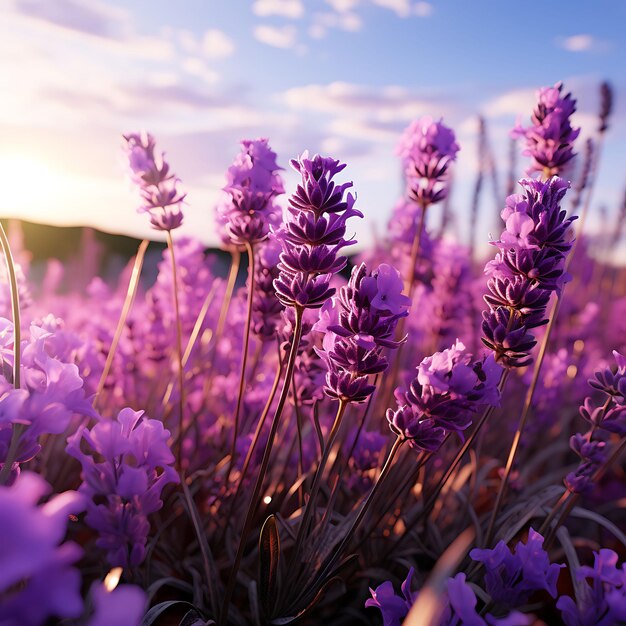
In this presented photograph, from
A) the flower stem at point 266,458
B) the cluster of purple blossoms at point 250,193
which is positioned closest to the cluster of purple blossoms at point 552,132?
the cluster of purple blossoms at point 250,193

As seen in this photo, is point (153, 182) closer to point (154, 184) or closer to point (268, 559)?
point (154, 184)

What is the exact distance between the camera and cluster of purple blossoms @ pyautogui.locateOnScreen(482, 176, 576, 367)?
1.10m

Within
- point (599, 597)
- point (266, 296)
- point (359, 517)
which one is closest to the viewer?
point (599, 597)

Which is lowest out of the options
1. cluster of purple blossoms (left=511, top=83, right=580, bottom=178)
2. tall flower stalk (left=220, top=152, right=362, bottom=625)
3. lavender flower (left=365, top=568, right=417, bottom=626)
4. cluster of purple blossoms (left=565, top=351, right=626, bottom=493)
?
lavender flower (left=365, top=568, right=417, bottom=626)

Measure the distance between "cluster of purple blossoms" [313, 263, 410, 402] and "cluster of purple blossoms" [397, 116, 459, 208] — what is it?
734 millimetres

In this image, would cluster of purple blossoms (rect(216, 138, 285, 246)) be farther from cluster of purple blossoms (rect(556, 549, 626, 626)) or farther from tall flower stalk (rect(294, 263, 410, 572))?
cluster of purple blossoms (rect(556, 549, 626, 626))

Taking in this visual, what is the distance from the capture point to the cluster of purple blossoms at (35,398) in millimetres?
821

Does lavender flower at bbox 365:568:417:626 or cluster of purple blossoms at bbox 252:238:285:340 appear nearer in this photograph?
lavender flower at bbox 365:568:417:626

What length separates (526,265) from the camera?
1115 millimetres

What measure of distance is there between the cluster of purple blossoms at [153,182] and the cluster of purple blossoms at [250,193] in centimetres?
17

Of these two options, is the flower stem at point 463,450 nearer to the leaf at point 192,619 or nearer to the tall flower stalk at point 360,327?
the tall flower stalk at point 360,327

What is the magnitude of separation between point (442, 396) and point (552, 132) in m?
0.82

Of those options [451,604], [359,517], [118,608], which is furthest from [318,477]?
[118,608]

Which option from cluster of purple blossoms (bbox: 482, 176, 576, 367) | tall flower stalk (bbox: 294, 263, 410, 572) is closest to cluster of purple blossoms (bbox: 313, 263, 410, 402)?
tall flower stalk (bbox: 294, 263, 410, 572)
